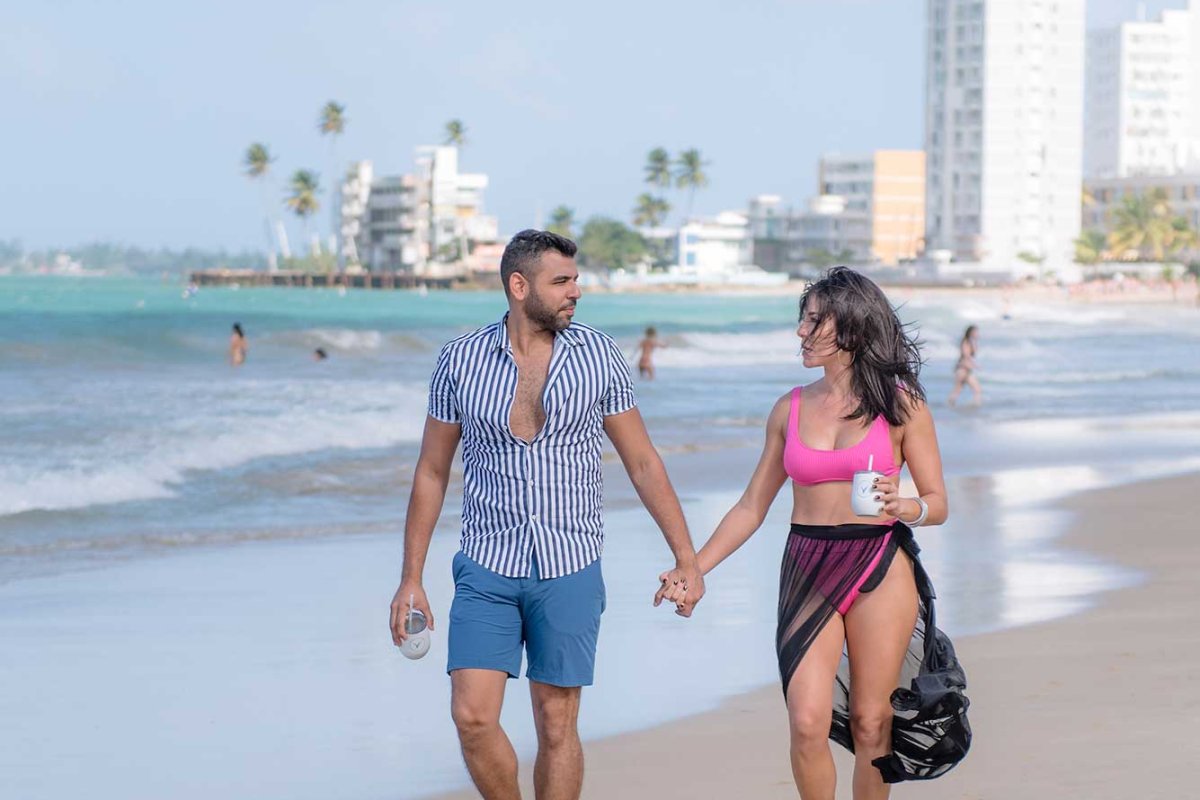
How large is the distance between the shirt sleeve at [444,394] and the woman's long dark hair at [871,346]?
98 centimetres

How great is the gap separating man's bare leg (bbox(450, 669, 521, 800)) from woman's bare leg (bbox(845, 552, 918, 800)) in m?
0.92

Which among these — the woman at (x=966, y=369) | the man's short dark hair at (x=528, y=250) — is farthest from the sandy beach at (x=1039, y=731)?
the woman at (x=966, y=369)

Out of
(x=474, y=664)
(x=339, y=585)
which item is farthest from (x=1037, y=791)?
(x=339, y=585)

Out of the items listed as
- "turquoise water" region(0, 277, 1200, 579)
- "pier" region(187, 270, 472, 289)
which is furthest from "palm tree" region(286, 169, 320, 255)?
"turquoise water" region(0, 277, 1200, 579)

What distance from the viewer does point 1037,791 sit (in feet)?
18.0

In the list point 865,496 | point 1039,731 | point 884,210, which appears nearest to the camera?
point 865,496

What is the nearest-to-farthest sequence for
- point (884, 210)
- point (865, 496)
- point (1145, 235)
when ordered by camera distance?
point (865, 496)
point (1145, 235)
point (884, 210)

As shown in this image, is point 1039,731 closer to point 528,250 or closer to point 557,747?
point 557,747

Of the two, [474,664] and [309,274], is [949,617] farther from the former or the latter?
[309,274]

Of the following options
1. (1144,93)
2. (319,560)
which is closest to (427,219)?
(1144,93)

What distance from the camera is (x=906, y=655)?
4.71 m

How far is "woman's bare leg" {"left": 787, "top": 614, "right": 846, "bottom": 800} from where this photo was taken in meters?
4.60

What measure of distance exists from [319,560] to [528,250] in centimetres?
666

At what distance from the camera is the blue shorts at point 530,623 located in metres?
4.72
